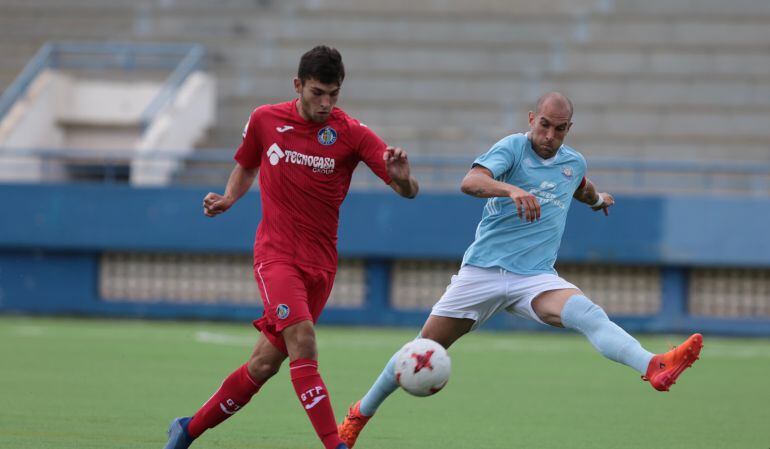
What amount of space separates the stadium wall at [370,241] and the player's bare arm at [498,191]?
33.9ft

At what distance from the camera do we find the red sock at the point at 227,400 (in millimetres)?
6699

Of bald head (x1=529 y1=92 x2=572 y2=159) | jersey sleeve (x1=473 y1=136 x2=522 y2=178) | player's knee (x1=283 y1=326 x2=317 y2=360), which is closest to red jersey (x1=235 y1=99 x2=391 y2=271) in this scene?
player's knee (x1=283 y1=326 x2=317 y2=360)

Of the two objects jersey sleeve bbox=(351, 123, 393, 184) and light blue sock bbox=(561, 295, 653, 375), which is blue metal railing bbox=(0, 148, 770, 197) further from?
jersey sleeve bbox=(351, 123, 393, 184)

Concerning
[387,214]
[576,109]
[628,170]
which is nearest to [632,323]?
[628,170]

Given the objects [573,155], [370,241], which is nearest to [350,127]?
[573,155]

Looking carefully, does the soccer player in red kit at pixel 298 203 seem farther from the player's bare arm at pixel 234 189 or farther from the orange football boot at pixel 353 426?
the orange football boot at pixel 353 426

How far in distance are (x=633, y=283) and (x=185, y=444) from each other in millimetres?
11736

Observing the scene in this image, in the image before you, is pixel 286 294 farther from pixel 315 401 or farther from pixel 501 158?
pixel 501 158

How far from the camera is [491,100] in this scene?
71.5 ft

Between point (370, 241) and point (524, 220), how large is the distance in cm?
1043

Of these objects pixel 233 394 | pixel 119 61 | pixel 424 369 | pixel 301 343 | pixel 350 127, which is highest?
pixel 350 127

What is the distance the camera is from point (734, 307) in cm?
1762

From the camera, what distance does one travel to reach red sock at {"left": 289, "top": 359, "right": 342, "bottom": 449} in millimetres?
6422

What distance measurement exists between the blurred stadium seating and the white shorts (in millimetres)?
10000
